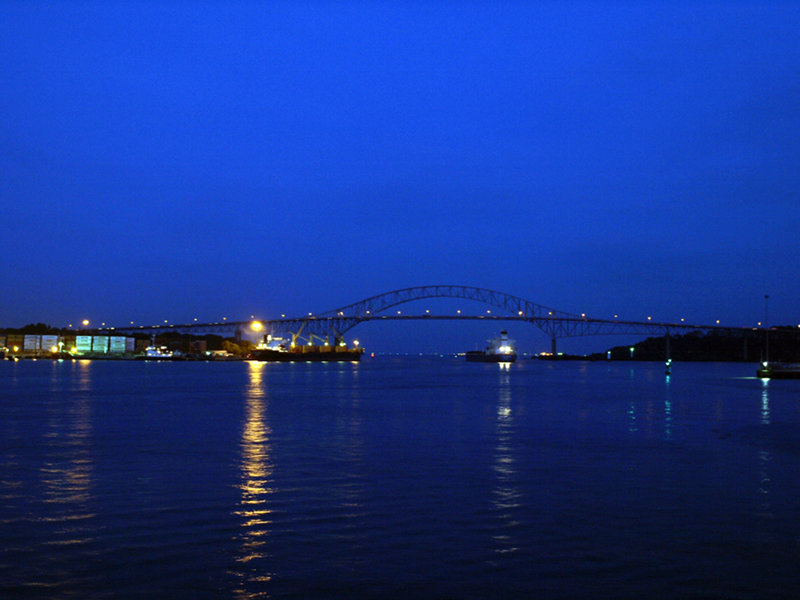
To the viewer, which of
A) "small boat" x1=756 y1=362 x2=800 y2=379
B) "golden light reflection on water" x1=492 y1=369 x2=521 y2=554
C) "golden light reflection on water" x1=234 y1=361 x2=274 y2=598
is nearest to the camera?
"golden light reflection on water" x1=234 y1=361 x2=274 y2=598

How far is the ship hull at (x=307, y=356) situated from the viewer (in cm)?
18500

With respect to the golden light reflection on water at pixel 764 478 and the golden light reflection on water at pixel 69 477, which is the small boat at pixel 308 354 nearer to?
the golden light reflection on water at pixel 69 477

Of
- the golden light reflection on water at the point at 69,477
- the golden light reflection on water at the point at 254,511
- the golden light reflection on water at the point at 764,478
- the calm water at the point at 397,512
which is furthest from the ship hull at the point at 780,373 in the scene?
the golden light reflection on water at the point at 69,477

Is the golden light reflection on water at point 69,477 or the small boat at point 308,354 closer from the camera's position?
the golden light reflection on water at point 69,477

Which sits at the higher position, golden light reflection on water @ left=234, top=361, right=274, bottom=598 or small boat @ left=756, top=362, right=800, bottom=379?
golden light reflection on water @ left=234, top=361, right=274, bottom=598

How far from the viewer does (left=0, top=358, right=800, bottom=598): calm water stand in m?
8.41

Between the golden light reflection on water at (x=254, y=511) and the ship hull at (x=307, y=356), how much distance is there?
161979 mm

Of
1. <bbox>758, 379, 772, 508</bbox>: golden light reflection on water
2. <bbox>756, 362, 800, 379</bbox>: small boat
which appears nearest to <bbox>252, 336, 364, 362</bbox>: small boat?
<bbox>756, 362, 800, 379</bbox>: small boat

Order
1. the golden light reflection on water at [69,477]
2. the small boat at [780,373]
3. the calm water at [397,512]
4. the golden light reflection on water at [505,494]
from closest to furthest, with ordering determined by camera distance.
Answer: the calm water at [397,512], the golden light reflection on water at [505,494], the golden light reflection on water at [69,477], the small boat at [780,373]

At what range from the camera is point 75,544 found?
9844mm

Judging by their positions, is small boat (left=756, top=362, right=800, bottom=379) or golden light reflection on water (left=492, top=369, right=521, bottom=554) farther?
small boat (left=756, top=362, right=800, bottom=379)

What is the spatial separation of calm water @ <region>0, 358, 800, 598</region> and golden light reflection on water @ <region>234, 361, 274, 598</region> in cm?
4

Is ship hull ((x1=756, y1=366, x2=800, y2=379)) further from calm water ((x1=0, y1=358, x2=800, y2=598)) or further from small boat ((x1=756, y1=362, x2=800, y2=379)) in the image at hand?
calm water ((x1=0, y1=358, x2=800, y2=598))

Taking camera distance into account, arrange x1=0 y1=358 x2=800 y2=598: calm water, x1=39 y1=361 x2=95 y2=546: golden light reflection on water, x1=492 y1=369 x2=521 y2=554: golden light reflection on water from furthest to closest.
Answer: x1=39 y1=361 x2=95 y2=546: golden light reflection on water, x1=492 y1=369 x2=521 y2=554: golden light reflection on water, x1=0 y1=358 x2=800 y2=598: calm water
